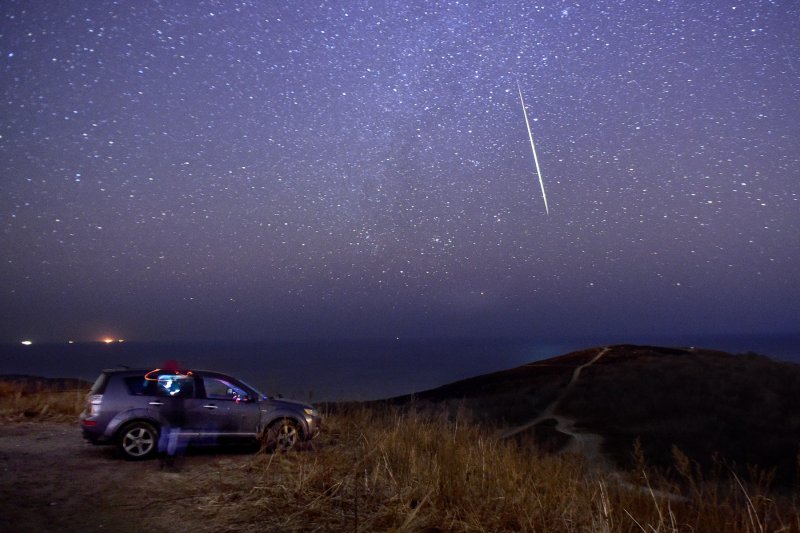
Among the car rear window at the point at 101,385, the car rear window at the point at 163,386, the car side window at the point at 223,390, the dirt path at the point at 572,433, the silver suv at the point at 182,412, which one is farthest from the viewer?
the dirt path at the point at 572,433

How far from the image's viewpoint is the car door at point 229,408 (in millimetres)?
12109

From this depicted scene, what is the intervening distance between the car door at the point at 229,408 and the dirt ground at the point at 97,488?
1.56 ft

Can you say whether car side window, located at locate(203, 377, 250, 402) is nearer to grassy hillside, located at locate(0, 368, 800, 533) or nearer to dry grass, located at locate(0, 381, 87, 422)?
grassy hillside, located at locate(0, 368, 800, 533)

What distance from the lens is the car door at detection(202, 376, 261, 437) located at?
12.1 metres

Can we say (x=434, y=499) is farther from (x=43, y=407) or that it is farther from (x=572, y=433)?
(x=572, y=433)

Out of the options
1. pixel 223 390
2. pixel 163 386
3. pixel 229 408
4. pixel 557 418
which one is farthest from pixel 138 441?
pixel 557 418

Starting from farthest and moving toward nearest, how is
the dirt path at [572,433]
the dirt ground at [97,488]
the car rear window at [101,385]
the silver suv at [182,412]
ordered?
the dirt path at [572,433] < the car rear window at [101,385] < the silver suv at [182,412] < the dirt ground at [97,488]

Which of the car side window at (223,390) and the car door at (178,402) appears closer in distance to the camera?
the car door at (178,402)

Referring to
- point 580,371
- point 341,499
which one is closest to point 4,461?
point 341,499

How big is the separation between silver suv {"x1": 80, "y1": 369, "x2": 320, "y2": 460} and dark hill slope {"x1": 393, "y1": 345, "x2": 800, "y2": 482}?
949 cm

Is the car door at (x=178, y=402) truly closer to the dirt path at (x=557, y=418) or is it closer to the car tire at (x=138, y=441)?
the car tire at (x=138, y=441)

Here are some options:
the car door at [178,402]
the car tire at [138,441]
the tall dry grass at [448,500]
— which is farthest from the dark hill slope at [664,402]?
the tall dry grass at [448,500]

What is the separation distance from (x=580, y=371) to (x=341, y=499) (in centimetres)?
3882

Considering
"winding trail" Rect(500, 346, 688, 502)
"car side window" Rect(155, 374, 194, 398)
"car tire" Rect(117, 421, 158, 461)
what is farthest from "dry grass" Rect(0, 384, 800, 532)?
"winding trail" Rect(500, 346, 688, 502)
